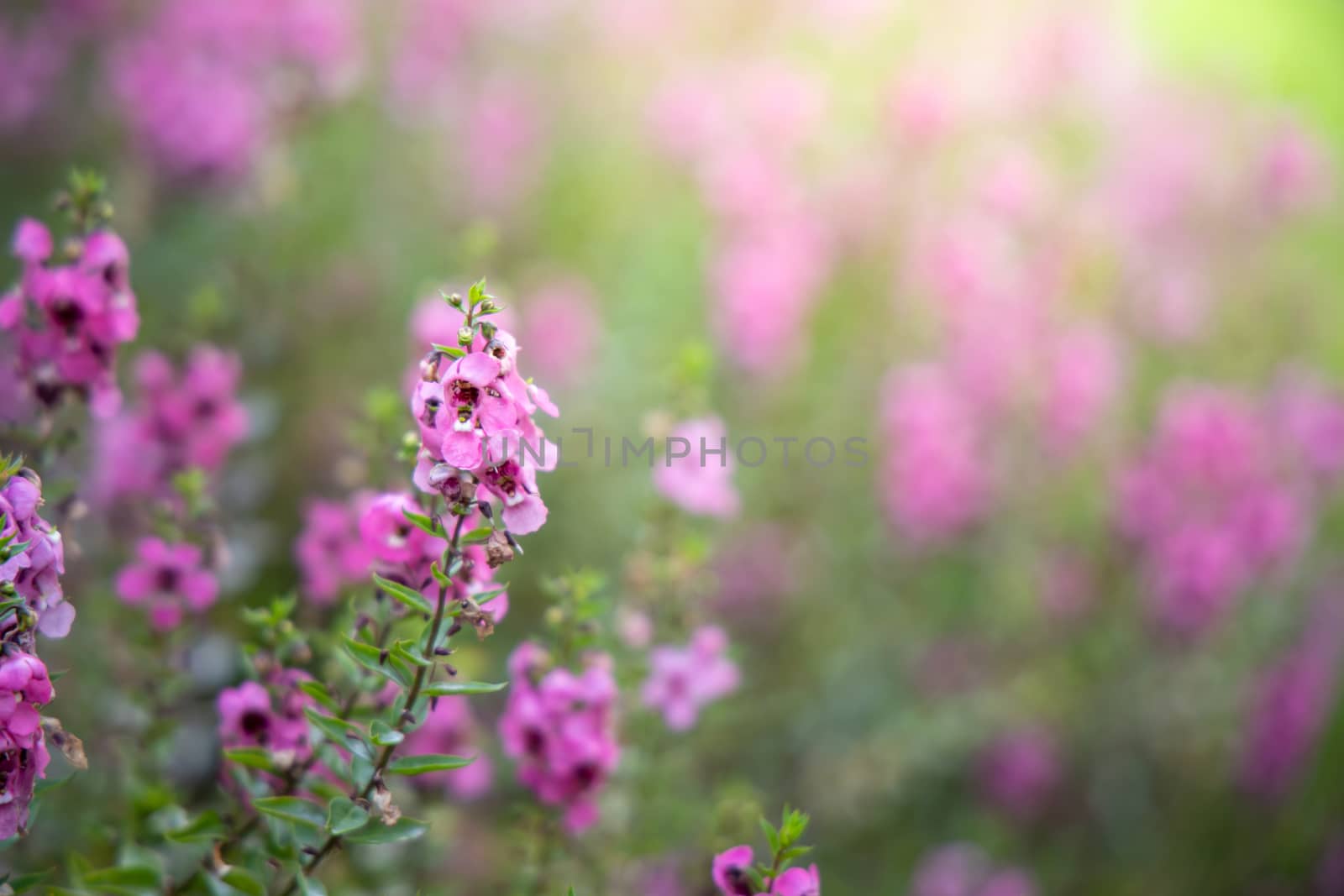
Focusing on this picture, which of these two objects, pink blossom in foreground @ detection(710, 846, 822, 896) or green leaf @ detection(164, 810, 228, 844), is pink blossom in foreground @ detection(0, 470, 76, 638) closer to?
green leaf @ detection(164, 810, 228, 844)

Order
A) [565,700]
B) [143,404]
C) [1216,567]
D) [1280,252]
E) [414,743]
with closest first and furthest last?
[565,700], [414,743], [143,404], [1216,567], [1280,252]

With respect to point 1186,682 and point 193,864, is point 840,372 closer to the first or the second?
point 1186,682

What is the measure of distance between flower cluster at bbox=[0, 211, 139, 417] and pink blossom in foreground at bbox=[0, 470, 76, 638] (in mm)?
307

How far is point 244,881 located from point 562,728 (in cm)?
40

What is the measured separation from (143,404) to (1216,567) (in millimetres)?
2447

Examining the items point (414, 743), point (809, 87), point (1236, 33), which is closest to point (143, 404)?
point (414, 743)

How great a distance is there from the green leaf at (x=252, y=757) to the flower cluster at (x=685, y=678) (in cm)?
63

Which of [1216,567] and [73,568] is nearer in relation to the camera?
[73,568]

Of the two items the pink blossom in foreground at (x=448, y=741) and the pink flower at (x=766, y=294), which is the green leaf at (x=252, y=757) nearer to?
the pink blossom in foreground at (x=448, y=741)

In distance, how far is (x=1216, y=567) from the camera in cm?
258

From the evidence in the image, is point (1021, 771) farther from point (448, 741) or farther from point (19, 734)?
point (19, 734)

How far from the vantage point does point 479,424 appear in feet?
3.33

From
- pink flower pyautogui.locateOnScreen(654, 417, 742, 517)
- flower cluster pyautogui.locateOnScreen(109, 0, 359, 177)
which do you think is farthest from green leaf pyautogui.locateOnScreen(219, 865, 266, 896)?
flower cluster pyautogui.locateOnScreen(109, 0, 359, 177)

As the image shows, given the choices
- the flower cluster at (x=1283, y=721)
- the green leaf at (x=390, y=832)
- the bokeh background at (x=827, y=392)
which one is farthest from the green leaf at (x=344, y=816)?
the flower cluster at (x=1283, y=721)
